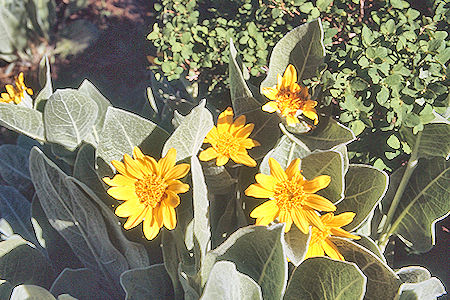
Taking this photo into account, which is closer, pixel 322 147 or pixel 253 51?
pixel 322 147

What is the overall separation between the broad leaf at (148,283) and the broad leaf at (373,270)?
41 cm

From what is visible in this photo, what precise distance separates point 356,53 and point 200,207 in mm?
488

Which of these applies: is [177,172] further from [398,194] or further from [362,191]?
[398,194]

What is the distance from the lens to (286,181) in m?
1.11

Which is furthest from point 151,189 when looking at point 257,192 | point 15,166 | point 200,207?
point 15,166

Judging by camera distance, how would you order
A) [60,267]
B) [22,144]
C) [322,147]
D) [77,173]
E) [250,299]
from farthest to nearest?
[22,144] → [60,267] → [77,173] → [322,147] → [250,299]

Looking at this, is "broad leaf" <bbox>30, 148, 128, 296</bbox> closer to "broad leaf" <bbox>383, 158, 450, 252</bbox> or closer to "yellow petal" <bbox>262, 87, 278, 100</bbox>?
"yellow petal" <bbox>262, 87, 278, 100</bbox>

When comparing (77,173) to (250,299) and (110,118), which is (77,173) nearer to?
(110,118)

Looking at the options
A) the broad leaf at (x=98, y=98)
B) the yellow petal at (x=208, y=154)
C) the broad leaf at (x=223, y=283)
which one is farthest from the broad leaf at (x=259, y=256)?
the broad leaf at (x=98, y=98)

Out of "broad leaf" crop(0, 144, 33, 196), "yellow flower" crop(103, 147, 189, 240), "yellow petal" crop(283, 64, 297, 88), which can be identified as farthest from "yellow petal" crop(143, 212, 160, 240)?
"broad leaf" crop(0, 144, 33, 196)

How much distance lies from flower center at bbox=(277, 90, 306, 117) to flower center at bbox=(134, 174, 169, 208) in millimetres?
312

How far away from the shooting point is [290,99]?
1.21 metres

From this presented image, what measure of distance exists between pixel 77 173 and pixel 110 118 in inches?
9.1

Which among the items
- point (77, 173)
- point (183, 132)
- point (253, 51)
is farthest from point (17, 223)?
point (253, 51)
